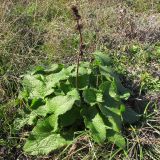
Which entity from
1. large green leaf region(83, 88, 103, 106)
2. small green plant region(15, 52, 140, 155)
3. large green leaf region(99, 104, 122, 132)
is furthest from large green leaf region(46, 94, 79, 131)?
large green leaf region(99, 104, 122, 132)

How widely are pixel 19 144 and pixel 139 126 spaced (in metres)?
1.00

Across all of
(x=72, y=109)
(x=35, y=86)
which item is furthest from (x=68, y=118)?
(x=35, y=86)

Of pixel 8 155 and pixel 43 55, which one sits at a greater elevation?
Result: pixel 43 55

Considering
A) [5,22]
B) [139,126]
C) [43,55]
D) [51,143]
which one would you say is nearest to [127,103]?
[139,126]

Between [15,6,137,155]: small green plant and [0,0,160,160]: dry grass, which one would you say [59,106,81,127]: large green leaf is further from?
[0,0,160,160]: dry grass

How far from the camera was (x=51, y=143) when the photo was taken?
3059 mm

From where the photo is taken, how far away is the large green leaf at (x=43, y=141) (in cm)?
302

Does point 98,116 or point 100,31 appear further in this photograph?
point 100,31

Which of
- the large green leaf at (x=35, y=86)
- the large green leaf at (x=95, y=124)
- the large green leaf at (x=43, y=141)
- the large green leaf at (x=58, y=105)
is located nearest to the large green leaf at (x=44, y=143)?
the large green leaf at (x=43, y=141)

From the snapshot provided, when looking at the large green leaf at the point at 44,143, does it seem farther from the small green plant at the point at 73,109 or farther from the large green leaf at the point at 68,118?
the large green leaf at the point at 68,118

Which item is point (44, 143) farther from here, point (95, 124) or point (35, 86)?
point (35, 86)

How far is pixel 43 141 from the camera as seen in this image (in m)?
3.06

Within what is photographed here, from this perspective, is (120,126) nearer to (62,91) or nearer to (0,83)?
(62,91)

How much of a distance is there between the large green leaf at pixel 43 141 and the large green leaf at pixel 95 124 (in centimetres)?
23
